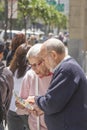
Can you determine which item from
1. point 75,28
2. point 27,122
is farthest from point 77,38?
point 27,122

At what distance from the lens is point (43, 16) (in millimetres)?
47562

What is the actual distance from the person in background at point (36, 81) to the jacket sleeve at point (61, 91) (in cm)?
97

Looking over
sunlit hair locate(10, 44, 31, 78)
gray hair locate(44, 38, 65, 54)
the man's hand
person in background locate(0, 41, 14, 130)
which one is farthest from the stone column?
gray hair locate(44, 38, 65, 54)

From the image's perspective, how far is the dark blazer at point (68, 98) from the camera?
4.60 metres

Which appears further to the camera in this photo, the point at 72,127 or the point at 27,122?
the point at 27,122

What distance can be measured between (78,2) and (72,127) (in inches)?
565

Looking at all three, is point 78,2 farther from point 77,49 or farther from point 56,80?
point 56,80

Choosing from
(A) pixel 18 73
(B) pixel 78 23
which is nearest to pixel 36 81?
(A) pixel 18 73

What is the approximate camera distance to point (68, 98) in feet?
15.1

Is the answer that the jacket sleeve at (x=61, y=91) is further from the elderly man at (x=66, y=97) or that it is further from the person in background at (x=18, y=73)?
the person in background at (x=18, y=73)

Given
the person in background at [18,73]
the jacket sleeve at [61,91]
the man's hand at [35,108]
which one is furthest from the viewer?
the person in background at [18,73]

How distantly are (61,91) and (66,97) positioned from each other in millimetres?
70

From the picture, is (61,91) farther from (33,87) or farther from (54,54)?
(33,87)

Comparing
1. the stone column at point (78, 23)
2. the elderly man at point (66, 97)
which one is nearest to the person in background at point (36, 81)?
the elderly man at point (66, 97)
